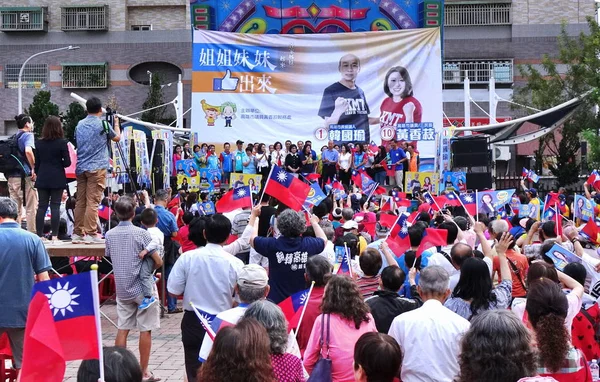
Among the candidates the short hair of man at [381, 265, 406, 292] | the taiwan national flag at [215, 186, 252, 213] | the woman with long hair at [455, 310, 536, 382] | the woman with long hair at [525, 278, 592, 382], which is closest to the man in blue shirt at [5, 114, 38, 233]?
the taiwan national flag at [215, 186, 252, 213]

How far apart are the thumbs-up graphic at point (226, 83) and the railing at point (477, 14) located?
19400mm

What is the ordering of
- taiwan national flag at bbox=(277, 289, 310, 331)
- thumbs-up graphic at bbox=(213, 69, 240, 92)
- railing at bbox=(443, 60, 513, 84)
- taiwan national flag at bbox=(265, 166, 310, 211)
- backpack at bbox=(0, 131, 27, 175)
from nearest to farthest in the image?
1. taiwan national flag at bbox=(277, 289, 310, 331)
2. taiwan national flag at bbox=(265, 166, 310, 211)
3. backpack at bbox=(0, 131, 27, 175)
4. thumbs-up graphic at bbox=(213, 69, 240, 92)
5. railing at bbox=(443, 60, 513, 84)

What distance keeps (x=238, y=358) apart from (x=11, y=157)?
8.16m

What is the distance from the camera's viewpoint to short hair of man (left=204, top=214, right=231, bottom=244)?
670 cm

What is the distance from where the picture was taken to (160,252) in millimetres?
8180

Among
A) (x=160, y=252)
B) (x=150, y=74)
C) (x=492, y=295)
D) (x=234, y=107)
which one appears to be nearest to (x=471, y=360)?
(x=492, y=295)

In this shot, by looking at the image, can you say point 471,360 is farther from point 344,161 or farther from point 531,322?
point 344,161

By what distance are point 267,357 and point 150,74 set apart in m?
39.2

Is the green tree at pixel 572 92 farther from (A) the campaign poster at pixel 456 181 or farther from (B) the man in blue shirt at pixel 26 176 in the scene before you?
(B) the man in blue shirt at pixel 26 176

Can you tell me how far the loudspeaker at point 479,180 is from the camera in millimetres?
21344

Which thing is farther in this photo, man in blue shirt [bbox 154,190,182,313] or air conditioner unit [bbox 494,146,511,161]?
air conditioner unit [bbox 494,146,511,161]

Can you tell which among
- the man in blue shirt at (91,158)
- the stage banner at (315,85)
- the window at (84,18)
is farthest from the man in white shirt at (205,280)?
the window at (84,18)

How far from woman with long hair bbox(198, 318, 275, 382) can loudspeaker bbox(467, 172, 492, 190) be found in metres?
18.1

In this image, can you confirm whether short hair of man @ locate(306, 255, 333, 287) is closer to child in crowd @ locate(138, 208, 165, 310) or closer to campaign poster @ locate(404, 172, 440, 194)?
child in crowd @ locate(138, 208, 165, 310)
